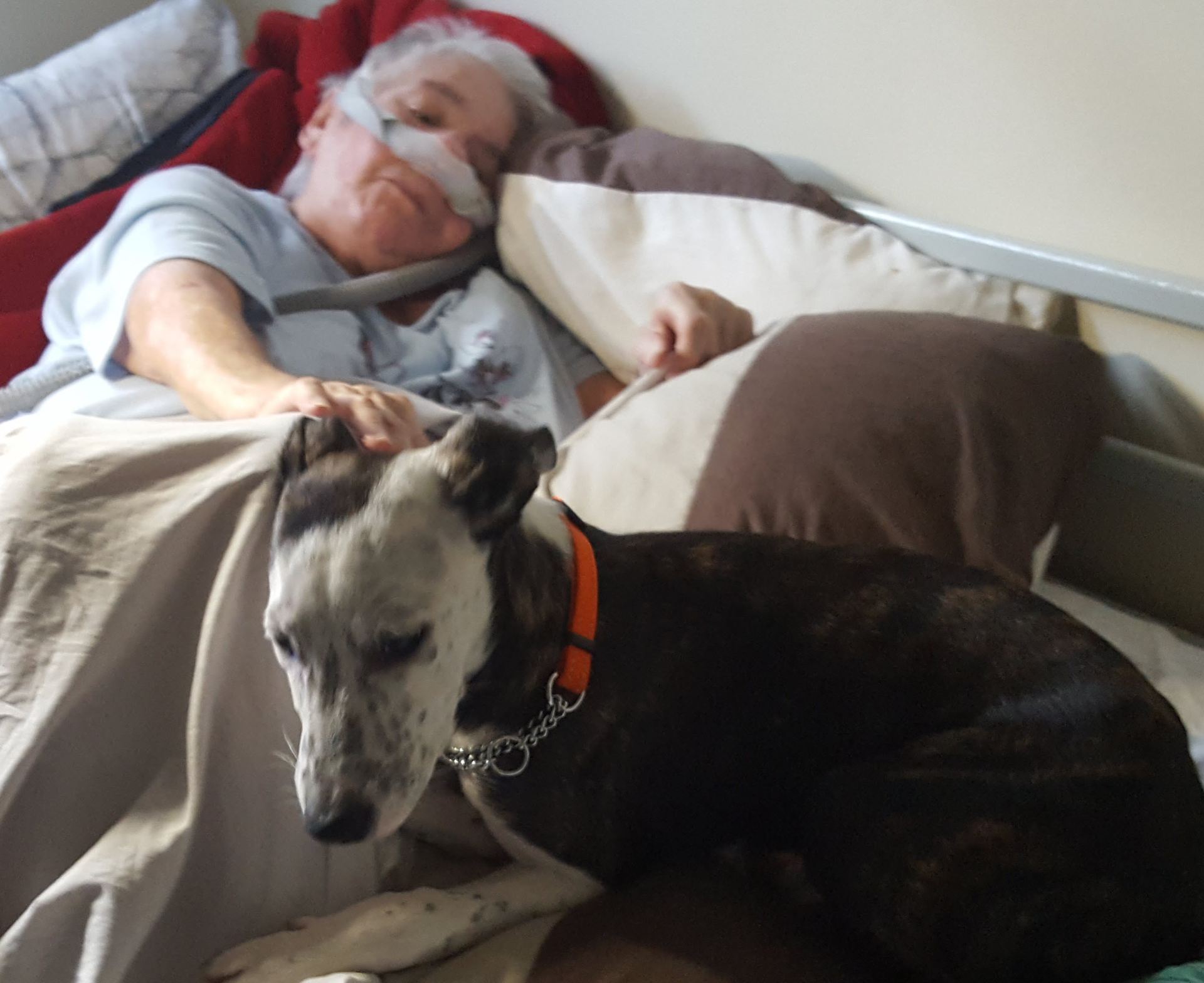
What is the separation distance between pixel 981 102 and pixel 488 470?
107cm

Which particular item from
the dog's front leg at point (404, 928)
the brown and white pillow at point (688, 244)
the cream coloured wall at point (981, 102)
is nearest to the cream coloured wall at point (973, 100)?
the cream coloured wall at point (981, 102)

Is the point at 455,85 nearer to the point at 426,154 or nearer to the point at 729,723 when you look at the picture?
the point at 426,154

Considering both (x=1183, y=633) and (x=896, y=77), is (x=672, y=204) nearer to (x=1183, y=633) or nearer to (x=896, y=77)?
(x=896, y=77)

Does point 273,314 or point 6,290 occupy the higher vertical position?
point 273,314

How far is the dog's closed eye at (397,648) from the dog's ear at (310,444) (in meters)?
0.20

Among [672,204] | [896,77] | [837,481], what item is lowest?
[837,481]

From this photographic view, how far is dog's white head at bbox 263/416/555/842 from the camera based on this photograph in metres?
0.80

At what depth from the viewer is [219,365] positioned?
133 centimetres

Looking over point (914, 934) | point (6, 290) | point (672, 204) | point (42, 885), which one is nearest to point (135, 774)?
point (42, 885)

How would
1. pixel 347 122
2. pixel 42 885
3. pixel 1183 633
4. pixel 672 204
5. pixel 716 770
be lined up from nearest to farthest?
pixel 42 885
pixel 716 770
pixel 1183 633
pixel 672 204
pixel 347 122

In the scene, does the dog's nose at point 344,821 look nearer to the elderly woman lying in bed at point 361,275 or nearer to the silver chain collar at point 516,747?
the silver chain collar at point 516,747

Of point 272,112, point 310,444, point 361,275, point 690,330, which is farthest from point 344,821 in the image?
point 272,112

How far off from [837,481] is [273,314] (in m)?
0.93

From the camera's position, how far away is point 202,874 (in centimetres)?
88
